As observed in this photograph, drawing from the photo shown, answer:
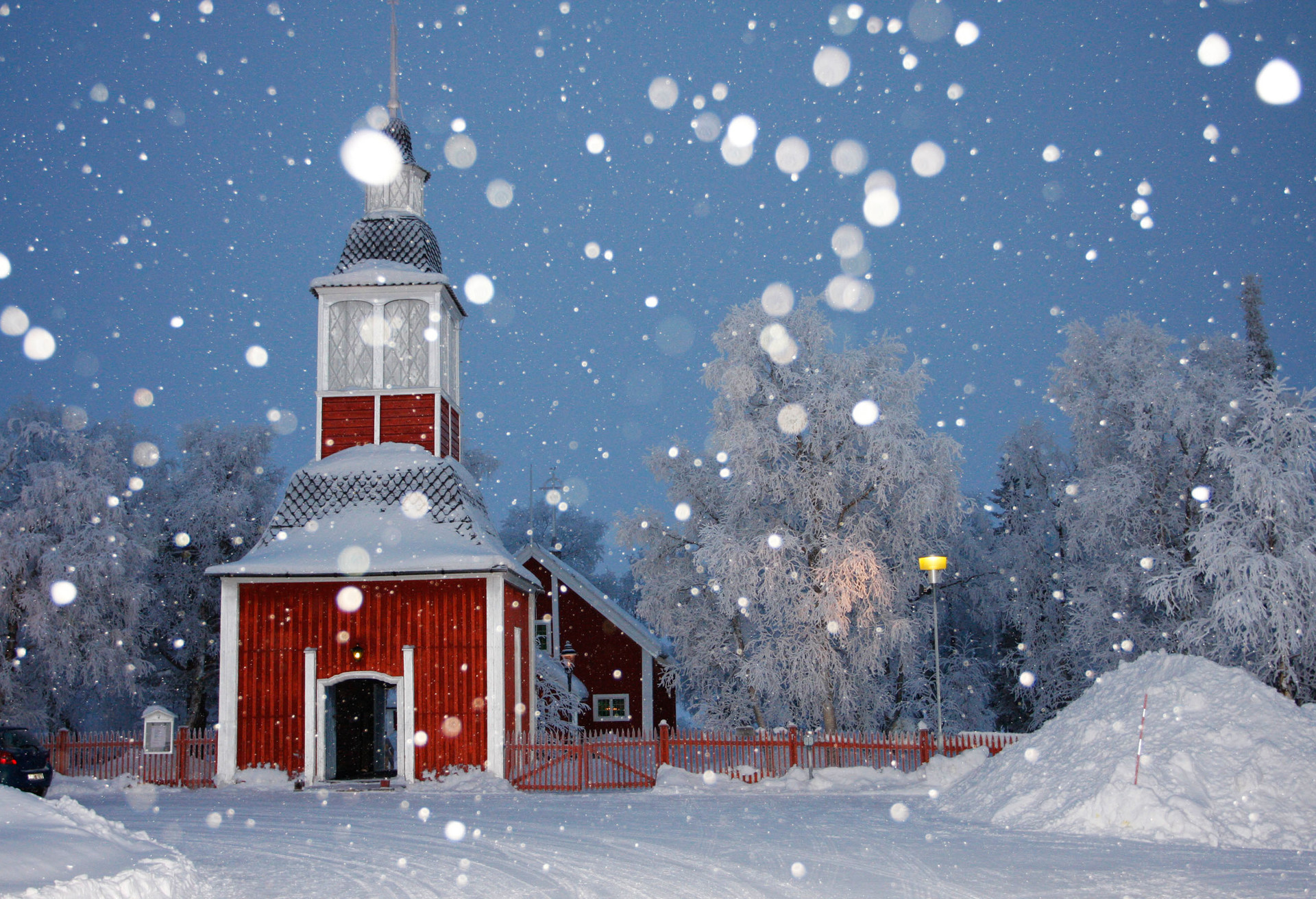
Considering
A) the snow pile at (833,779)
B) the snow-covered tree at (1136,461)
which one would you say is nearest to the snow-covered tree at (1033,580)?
the snow-covered tree at (1136,461)

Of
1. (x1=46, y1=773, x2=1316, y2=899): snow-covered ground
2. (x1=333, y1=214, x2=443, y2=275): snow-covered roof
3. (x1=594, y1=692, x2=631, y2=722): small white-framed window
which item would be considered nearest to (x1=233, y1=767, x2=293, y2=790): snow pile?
(x1=46, y1=773, x2=1316, y2=899): snow-covered ground

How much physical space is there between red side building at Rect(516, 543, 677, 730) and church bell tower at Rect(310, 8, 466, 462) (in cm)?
1057

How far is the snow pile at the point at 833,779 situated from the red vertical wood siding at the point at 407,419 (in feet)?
30.6

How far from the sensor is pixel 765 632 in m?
22.4

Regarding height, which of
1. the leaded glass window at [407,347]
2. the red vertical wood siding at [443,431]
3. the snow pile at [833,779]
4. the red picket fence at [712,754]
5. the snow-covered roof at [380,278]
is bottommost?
the snow pile at [833,779]

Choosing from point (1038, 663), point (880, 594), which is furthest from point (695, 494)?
point (1038, 663)

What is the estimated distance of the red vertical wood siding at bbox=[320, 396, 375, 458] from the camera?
2288 cm

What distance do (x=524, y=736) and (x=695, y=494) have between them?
25.5 feet

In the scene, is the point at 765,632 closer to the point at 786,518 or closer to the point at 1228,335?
the point at 786,518

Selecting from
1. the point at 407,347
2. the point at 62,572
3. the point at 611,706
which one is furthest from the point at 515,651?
the point at 62,572

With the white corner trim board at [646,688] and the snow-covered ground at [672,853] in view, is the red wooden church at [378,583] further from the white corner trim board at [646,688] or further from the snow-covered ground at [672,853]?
the white corner trim board at [646,688]

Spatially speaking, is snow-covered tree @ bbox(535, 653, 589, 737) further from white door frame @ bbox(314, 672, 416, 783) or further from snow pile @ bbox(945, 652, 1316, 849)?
snow pile @ bbox(945, 652, 1316, 849)

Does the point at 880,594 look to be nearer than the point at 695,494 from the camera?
Yes

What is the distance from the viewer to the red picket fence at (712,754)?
19.0 m
